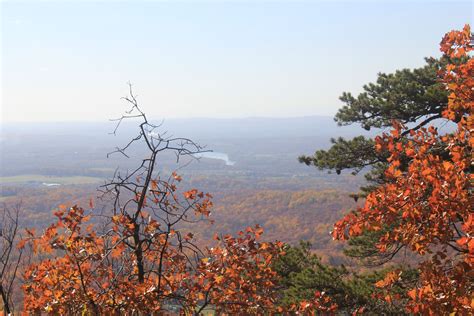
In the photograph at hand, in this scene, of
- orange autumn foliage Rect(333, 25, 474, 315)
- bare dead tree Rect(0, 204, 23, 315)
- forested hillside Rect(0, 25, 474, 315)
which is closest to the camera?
orange autumn foliage Rect(333, 25, 474, 315)

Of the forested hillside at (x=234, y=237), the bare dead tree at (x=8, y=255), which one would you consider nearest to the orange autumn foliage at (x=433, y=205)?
the forested hillside at (x=234, y=237)

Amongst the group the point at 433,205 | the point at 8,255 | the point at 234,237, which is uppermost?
the point at 433,205

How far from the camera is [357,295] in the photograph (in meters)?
9.55

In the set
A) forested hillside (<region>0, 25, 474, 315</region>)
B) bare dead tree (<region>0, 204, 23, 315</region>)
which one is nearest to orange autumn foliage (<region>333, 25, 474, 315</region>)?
forested hillside (<region>0, 25, 474, 315</region>)

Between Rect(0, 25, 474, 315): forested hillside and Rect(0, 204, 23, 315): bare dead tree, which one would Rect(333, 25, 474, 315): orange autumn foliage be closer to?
Rect(0, 25, 474, 315): forested hillside

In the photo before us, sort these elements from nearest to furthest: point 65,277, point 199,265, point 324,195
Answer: point 65,277
point 199,265
point 324,195

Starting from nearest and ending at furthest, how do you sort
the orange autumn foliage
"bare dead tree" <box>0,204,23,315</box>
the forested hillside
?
the orange autumn foliage
the forested hillside
"bare dead tree" <box>0,204,23,315</box>

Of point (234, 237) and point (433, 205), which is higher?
point (433, 205)

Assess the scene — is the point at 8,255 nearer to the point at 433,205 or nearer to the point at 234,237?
the point at 234,237

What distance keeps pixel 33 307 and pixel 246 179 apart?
143777 mm

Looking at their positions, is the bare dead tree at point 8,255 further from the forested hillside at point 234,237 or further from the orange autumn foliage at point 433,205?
the orange autumn foliage at point 433,205

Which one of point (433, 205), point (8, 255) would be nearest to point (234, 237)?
point (433, 205)

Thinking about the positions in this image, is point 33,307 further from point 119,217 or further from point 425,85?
point 425,85

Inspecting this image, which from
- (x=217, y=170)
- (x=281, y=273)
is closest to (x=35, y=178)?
(x=217, y=170)
